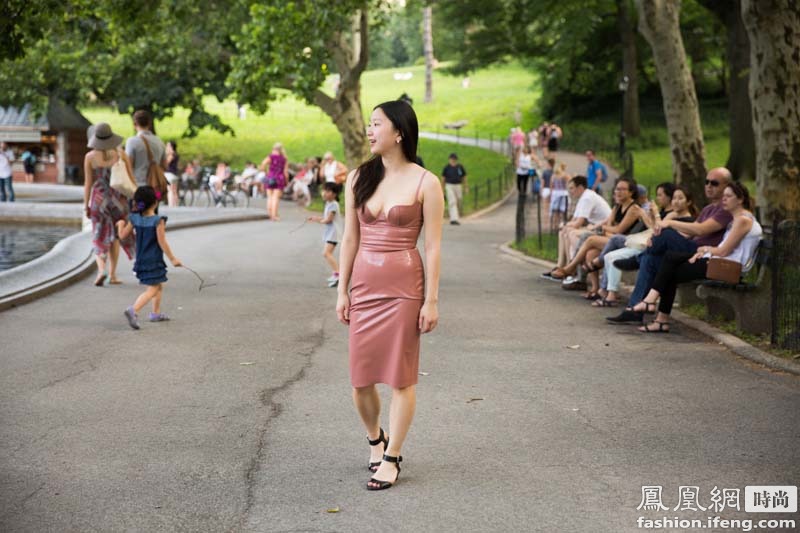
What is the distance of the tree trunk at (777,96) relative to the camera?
53.6 ft

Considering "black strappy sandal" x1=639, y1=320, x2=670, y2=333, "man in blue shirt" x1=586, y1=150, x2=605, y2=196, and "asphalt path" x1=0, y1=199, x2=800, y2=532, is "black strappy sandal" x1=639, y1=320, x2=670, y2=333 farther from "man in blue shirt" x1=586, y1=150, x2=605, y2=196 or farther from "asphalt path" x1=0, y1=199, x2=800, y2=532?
"man in blue shirt" x1=586, y1=150, x2=605, y2=196

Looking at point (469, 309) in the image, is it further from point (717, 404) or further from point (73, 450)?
point (73, 450)

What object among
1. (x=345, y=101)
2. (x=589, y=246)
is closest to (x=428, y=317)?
(x=589, y=246)

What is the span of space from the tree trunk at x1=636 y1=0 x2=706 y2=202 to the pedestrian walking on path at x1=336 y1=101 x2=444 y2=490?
1727 cm

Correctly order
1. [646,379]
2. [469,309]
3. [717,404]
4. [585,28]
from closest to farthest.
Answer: [717,404] < [646,379] < [469,309] < [585,28]

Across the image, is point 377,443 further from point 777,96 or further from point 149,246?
point 777,96

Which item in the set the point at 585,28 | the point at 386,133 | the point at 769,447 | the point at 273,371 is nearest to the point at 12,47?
the point at 273,371

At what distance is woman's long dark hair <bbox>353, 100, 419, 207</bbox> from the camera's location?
20.1 feet

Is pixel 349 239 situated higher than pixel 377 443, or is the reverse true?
pixel 349 239

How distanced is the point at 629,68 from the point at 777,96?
35563 mm

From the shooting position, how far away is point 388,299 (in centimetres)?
612

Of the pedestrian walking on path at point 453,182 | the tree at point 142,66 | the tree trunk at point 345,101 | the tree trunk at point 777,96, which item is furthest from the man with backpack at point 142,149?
the tree trunk at point 345,101

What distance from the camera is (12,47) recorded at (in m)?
15.6

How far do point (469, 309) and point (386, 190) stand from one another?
292 inches
